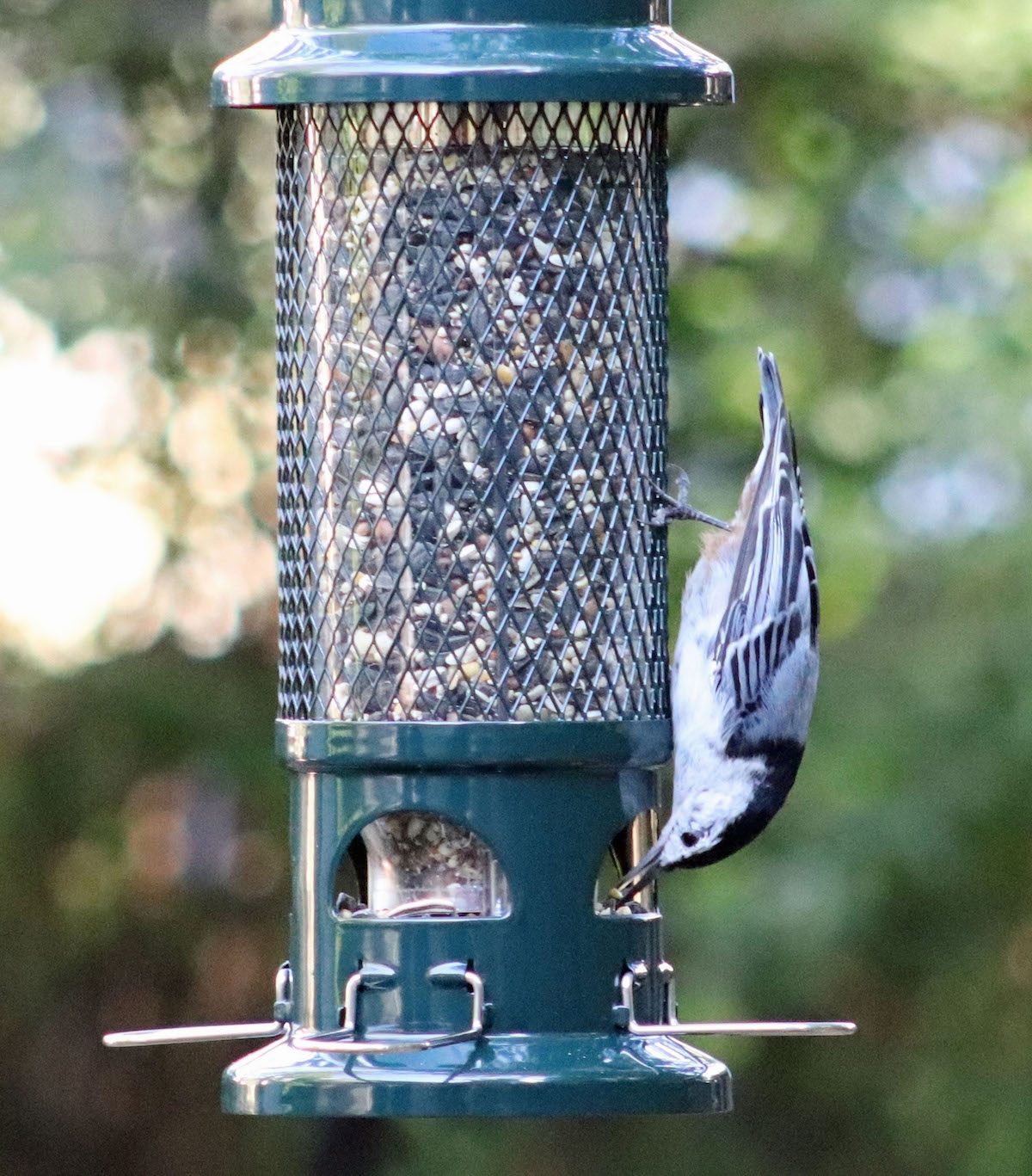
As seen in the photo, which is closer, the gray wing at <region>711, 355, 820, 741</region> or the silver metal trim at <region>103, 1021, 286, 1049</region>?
the silver metal trim at <region>103, 1021, 286, 1049</region>

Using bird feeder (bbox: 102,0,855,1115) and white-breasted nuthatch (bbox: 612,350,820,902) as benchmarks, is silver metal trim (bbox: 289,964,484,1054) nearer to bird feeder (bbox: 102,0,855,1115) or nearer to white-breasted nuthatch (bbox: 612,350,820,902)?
bird feeder (bbox: 102,0,855,1115)

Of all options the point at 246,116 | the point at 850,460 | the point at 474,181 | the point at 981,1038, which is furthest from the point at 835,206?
the point at 474,181

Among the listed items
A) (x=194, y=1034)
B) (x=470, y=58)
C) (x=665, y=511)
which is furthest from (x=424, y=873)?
(x=470, y=58)

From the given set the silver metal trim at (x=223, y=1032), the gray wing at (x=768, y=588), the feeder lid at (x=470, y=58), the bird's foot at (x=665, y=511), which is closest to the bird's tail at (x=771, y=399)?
the gray wing at (x=768, y=588)

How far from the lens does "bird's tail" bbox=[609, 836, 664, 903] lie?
5.00 m

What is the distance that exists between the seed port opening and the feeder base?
0.31m

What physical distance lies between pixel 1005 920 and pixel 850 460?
186 centimetres

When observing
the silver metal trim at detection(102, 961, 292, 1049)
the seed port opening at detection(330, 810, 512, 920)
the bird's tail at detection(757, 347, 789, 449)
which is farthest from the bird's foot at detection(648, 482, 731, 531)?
the silver metal trim at detection(102, 961, 292, 1049)

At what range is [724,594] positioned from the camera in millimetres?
5957

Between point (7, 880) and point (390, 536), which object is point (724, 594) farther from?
point (7, 880)

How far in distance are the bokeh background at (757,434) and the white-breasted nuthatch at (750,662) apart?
2678mm

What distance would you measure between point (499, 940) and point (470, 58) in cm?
161

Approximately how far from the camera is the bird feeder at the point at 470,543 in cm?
461

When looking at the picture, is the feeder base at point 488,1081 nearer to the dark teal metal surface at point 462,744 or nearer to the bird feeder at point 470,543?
the bird feeder at point 470,543
